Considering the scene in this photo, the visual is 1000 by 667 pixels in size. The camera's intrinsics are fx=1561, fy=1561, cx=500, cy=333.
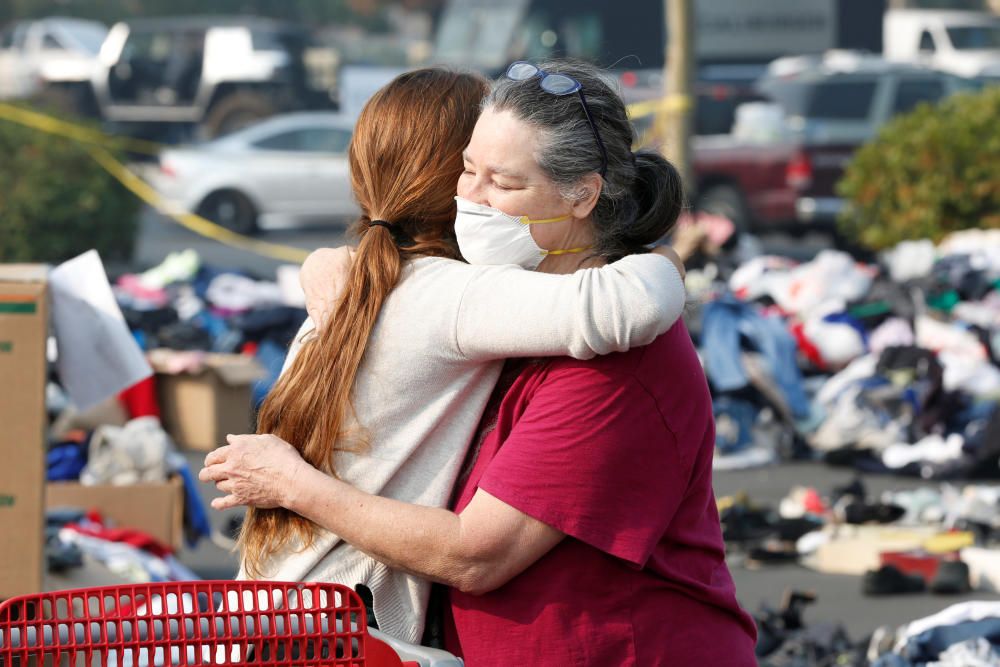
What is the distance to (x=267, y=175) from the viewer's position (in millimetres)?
19609

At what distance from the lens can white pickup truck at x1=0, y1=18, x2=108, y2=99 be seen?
91.1 feet

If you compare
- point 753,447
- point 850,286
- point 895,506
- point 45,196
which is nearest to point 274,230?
point 45,196

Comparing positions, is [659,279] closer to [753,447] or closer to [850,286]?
[753,447]

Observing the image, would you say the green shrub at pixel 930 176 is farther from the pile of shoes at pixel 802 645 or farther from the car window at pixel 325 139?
the pile of shoes at pixel 802 645

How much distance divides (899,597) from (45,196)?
9.79 metres

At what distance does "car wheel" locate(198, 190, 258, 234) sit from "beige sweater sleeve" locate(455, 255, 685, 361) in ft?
57.4

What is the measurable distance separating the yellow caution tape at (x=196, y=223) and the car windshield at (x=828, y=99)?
598cm

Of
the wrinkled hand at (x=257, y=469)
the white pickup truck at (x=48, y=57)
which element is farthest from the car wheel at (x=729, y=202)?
the wrinkled hand at (x=257, y=469)

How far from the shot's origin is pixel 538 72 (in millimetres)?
2445

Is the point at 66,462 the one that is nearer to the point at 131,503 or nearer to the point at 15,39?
the point at 131,503

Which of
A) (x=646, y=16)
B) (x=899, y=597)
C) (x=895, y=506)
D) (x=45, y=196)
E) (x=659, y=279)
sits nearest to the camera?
(x=659, y=279)

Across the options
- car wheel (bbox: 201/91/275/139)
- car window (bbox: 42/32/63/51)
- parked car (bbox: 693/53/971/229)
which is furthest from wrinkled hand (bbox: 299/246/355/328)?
car window (bbox: 42/32/63/51)

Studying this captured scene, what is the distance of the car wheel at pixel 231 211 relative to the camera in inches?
765

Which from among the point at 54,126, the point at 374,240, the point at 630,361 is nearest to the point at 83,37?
the point at 54,126
